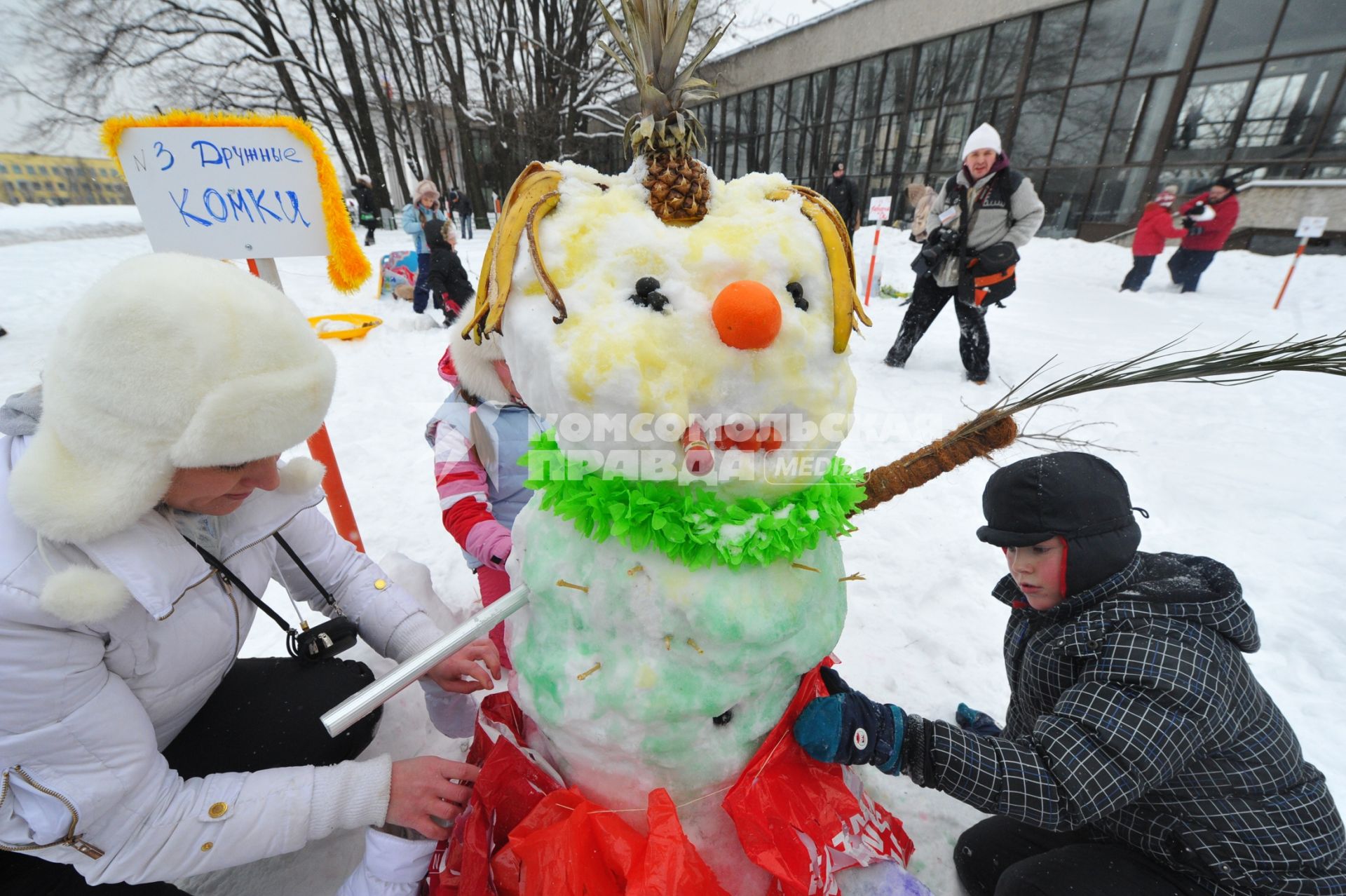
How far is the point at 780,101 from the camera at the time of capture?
16.8 m

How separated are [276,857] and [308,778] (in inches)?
24.8

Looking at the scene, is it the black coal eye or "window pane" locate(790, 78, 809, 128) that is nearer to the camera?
the black coal eye

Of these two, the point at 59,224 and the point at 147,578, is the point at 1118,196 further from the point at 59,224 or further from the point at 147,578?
the point at 59,224

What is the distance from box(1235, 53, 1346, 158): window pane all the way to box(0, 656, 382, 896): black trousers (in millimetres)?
14137

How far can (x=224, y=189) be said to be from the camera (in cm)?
194

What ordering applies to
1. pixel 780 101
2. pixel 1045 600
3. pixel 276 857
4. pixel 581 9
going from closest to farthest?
pixel 1045 600
pixel 276 857
pixel 581 9
pixel 780 101

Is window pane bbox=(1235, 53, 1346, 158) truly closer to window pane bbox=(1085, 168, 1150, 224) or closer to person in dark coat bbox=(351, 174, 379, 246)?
window pane bbox=(1085, 168, 1150, 224)

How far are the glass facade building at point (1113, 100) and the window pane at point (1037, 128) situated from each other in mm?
25

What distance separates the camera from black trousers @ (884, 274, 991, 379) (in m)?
4.42

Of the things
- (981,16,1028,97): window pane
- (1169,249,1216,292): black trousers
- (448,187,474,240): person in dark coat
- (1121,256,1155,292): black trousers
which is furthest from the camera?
(448,187,474,240): person in dark coat

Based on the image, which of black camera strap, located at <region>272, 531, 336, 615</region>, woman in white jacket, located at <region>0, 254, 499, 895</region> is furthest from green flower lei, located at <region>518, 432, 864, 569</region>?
black camera strap, located at <region>272, 531, 336, 615</region>

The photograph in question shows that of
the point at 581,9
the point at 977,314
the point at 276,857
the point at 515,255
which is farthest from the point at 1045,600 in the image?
the point at 581,9

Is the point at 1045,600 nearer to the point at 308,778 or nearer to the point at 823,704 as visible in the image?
the point at 823,704

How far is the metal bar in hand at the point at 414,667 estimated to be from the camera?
35.4 inches
